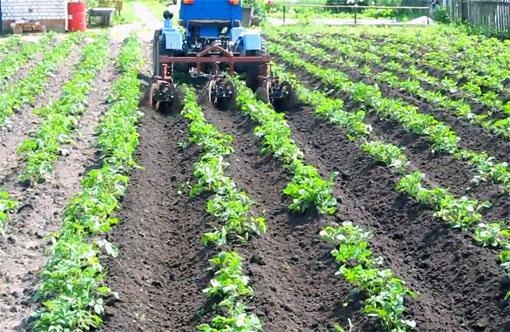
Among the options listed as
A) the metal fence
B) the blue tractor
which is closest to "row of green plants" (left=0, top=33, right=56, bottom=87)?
the blue tractor

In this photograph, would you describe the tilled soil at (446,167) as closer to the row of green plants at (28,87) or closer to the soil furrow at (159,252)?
the soil furrow at (159,252)

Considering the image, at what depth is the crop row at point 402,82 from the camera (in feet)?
45.6

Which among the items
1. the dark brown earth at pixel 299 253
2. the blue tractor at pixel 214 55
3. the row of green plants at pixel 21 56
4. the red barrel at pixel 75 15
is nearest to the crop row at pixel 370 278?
the dark brown earth at pixel 299 253

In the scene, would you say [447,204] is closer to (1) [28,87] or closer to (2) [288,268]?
(2) [288,268]

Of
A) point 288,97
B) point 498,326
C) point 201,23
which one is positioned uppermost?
point 201,23

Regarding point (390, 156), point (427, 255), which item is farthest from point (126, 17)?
point (427, 255)

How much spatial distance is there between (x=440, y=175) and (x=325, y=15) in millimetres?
35608

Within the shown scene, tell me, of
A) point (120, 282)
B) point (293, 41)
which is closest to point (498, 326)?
point (120, 282)

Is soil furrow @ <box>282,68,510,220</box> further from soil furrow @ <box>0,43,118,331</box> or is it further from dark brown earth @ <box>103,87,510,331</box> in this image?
soil furrow @ <box>0,43,118,331</box>

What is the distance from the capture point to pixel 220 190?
10.2 meters

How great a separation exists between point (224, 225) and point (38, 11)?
28.5m

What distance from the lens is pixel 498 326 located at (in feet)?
23.5

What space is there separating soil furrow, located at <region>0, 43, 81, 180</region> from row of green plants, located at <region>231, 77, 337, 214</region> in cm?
328

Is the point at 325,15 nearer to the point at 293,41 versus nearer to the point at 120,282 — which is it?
the point at 293,41
